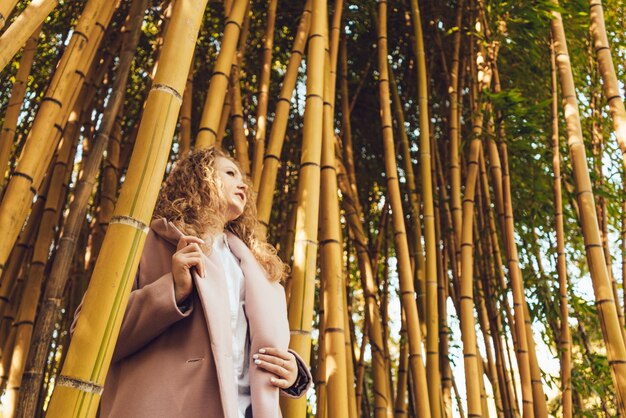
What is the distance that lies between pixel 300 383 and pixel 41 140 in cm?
79

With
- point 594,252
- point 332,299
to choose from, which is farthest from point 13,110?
point 594,252

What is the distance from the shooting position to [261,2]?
3.41 meters

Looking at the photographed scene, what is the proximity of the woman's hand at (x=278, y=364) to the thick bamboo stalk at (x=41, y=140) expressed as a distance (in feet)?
2.03

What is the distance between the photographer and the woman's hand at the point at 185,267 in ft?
3.76

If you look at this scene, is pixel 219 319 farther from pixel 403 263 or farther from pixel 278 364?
pixel 403 263

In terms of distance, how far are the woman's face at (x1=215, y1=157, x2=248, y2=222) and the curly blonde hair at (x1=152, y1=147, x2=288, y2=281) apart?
0.01 metres

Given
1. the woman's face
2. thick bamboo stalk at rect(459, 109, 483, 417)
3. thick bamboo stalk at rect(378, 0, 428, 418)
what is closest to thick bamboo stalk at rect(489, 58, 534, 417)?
thick bamboo stalk at rect(459, 109, 483, 417)

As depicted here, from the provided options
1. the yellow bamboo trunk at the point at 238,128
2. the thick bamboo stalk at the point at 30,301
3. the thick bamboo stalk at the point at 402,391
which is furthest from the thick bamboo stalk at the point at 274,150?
the thick bamboo stalk at the point at 402,391

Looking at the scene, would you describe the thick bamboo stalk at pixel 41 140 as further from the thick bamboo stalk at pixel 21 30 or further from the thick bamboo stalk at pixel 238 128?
the thick bamboo stalk at pixel 238 128

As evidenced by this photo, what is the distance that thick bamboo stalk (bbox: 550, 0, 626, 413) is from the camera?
1.69m

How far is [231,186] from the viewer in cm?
145

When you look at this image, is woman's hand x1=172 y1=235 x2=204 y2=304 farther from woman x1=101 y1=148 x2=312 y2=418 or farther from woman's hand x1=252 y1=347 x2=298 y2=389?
woman's hand x1=252 y1=347 x2=298 y2=389

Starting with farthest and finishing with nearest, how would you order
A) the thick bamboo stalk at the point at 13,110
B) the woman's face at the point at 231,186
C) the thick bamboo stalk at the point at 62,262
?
the thick bamboo stalk at the point at 13,110, the thick bamboo stalk at the point at 62,262, the woman's face at the point at 231,186

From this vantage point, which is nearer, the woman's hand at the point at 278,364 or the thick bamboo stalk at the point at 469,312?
the woman's hand at the point at 278,364
